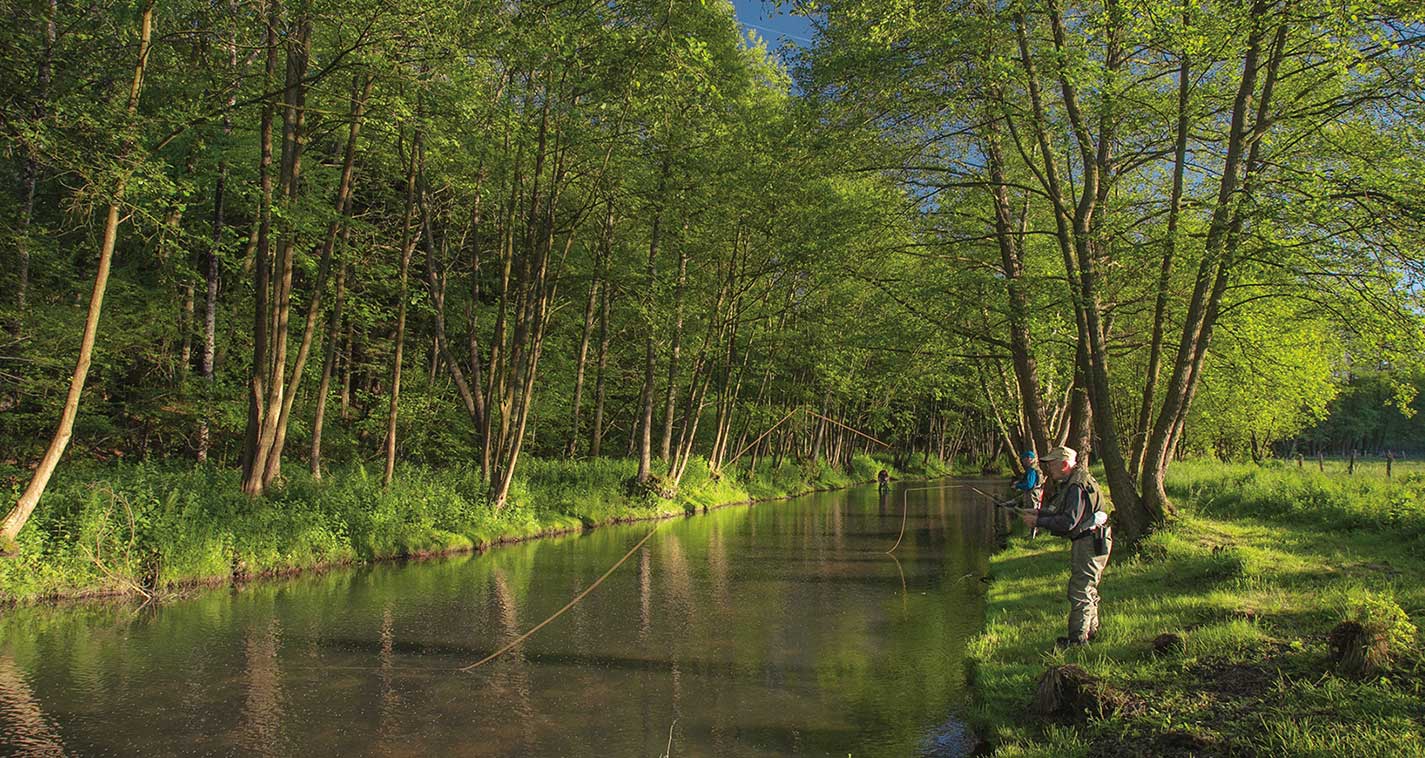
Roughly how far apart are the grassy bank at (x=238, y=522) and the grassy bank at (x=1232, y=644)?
11614 mm

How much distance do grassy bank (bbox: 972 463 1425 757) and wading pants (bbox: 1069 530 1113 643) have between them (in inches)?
9.5

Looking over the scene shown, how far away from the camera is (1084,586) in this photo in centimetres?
787

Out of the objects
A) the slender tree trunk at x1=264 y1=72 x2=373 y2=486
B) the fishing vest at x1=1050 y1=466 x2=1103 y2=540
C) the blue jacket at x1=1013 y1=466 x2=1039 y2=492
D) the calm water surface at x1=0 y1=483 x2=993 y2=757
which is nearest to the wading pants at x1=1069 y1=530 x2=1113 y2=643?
the fishing vest at x1=1050 y1=466 x2=1103 y2=540

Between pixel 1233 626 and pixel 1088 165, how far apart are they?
8581 mm

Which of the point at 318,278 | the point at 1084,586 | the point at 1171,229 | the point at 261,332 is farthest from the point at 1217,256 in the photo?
the point at 318,278

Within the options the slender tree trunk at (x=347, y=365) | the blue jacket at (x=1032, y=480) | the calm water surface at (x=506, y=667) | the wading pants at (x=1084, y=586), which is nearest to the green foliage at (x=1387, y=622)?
the wading pants at (x=1084, y=586)

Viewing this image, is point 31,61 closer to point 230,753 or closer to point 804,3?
point 230,753

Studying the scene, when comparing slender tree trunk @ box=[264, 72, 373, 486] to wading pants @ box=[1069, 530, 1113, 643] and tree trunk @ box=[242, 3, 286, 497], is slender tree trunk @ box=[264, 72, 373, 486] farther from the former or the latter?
wading pants @ box=[1069, 530, 1113, 643]

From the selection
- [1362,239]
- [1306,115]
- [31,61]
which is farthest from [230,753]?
[1306,115]

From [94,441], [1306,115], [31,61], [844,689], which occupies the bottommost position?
[844,689]

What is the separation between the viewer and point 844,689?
→ 8.39m

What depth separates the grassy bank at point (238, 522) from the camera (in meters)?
11.5

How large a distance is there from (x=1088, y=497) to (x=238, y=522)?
13303 millimetres

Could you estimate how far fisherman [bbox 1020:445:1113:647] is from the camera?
25.7ft
